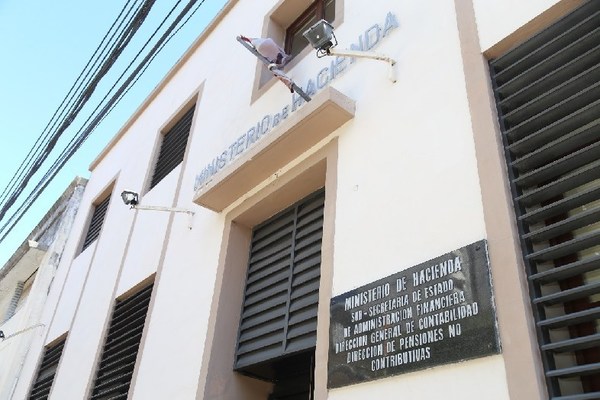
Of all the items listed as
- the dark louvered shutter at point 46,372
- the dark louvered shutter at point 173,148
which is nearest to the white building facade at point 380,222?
the dark louvered shutter at point 173,148

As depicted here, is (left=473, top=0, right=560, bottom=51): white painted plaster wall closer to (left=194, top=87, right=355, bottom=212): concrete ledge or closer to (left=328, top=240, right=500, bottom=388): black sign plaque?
(left=194, top=87, right=355, bottom=212): concrete ledge

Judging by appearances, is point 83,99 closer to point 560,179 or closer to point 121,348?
point 121,348

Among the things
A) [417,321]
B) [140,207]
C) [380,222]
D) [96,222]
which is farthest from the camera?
[96,222]

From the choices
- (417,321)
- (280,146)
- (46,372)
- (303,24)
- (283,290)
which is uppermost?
(303,24)

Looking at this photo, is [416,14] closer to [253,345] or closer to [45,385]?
[253,345]

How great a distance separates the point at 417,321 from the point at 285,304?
1791 millimetres

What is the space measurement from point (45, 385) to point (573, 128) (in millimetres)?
8711

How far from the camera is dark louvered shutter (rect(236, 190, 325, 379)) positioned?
4.41 m

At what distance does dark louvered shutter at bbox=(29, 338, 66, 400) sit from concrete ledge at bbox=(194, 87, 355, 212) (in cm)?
493

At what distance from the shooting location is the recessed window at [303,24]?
6453 millimetres

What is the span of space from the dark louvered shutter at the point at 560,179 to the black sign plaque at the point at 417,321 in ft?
0.86

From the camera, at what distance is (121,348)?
6805 millimetres

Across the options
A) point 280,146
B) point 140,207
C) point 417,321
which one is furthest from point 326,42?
point 140,207

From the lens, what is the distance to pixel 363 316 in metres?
3.41
